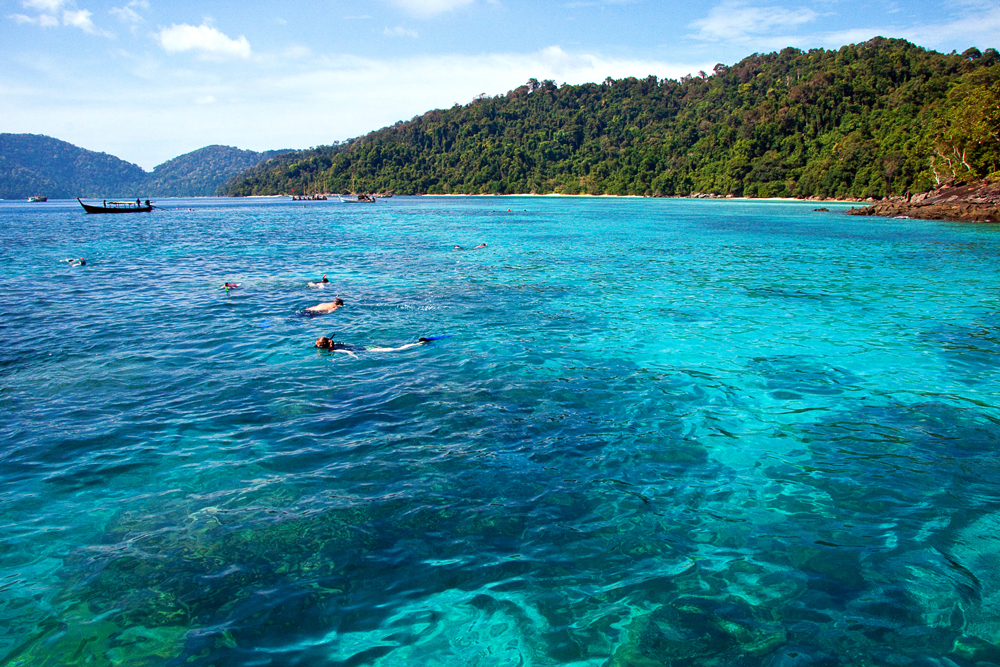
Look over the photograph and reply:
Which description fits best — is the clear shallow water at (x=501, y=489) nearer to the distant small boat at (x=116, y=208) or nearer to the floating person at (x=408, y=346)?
the floating person at (x=408, y=346)

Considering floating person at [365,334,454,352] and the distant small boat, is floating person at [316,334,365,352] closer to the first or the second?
floating person at [365,334,454,352]

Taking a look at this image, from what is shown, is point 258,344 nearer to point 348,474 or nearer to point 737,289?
point 348,474

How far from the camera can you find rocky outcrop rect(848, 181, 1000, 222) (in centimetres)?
6300

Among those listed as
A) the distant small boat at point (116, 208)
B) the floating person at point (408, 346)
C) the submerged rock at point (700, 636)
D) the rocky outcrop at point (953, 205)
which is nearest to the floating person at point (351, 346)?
the floating person at point (408, 346)

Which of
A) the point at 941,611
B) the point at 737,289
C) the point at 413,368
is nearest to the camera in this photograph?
the point at 941,611

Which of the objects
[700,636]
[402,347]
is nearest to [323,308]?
[402,347]

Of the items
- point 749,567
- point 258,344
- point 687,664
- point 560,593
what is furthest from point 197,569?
point 258,344

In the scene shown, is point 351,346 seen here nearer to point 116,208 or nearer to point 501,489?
point 501,489

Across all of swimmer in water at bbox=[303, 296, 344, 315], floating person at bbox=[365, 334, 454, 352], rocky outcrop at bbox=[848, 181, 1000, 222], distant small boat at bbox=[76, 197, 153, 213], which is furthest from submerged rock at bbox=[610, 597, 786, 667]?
distant small boat at bbox=[76, 197, 153, 213]

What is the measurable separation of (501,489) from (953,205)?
8682 centimetres

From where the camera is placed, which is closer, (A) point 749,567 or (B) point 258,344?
(A) point 749,567

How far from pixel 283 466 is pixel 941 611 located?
8.65 m

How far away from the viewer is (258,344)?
15.8 m

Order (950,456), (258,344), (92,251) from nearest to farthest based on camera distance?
1. (950,456)
2. (258,344)
3. (92,251)
